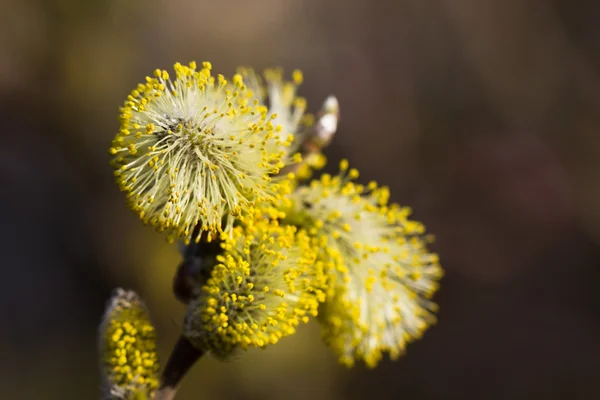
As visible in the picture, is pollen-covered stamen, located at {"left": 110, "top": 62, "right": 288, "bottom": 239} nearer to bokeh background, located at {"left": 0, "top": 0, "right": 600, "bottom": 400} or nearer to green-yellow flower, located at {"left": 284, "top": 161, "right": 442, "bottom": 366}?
green-yellow flower, located at {"left": 284, "top": 161, "right": 442, "bottom": 366}

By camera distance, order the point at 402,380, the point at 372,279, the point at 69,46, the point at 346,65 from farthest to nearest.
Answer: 1. the point at 346,65
2. the point at 402,380
3. the point at 69,46
4. the point at 372,279

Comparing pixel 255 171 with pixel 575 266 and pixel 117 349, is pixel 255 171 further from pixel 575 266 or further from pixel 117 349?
pixel 575 266

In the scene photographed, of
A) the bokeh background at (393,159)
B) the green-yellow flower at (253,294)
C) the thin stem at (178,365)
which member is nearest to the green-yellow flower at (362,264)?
the green-yellow flower at (253,294)

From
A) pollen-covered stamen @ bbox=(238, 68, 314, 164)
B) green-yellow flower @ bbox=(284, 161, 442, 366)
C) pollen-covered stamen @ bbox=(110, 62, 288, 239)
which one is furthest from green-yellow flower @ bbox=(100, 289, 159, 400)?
pollen-covered stamen @ bbox=(238, 68, 314, 164)

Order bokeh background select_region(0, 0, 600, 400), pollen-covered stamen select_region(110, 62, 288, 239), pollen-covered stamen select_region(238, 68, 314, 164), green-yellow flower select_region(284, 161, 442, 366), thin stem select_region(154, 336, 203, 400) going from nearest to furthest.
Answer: pollen-covered stamen select_region(110, 62, 288, 239) < thin stem select_region(154, 336, 203, 400) < green-yellow flower select_region(284, 161, 442, 366) < pollen-covered stamen select_region(238, 68, 314, 164) < bokeh background select_region(0, 0, 600, 400)

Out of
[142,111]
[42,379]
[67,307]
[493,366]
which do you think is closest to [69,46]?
[67,307]

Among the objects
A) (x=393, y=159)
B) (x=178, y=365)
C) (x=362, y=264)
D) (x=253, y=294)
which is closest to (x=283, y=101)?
(x=362, y=264)

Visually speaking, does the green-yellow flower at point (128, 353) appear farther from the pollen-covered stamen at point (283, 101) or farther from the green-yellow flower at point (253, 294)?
the pollen-covered stamen at point (283, 101)

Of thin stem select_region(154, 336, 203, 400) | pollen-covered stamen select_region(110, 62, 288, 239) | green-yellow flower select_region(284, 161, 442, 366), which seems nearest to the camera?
pollen-covered stamen select_region(110, 62, 288, 239)
